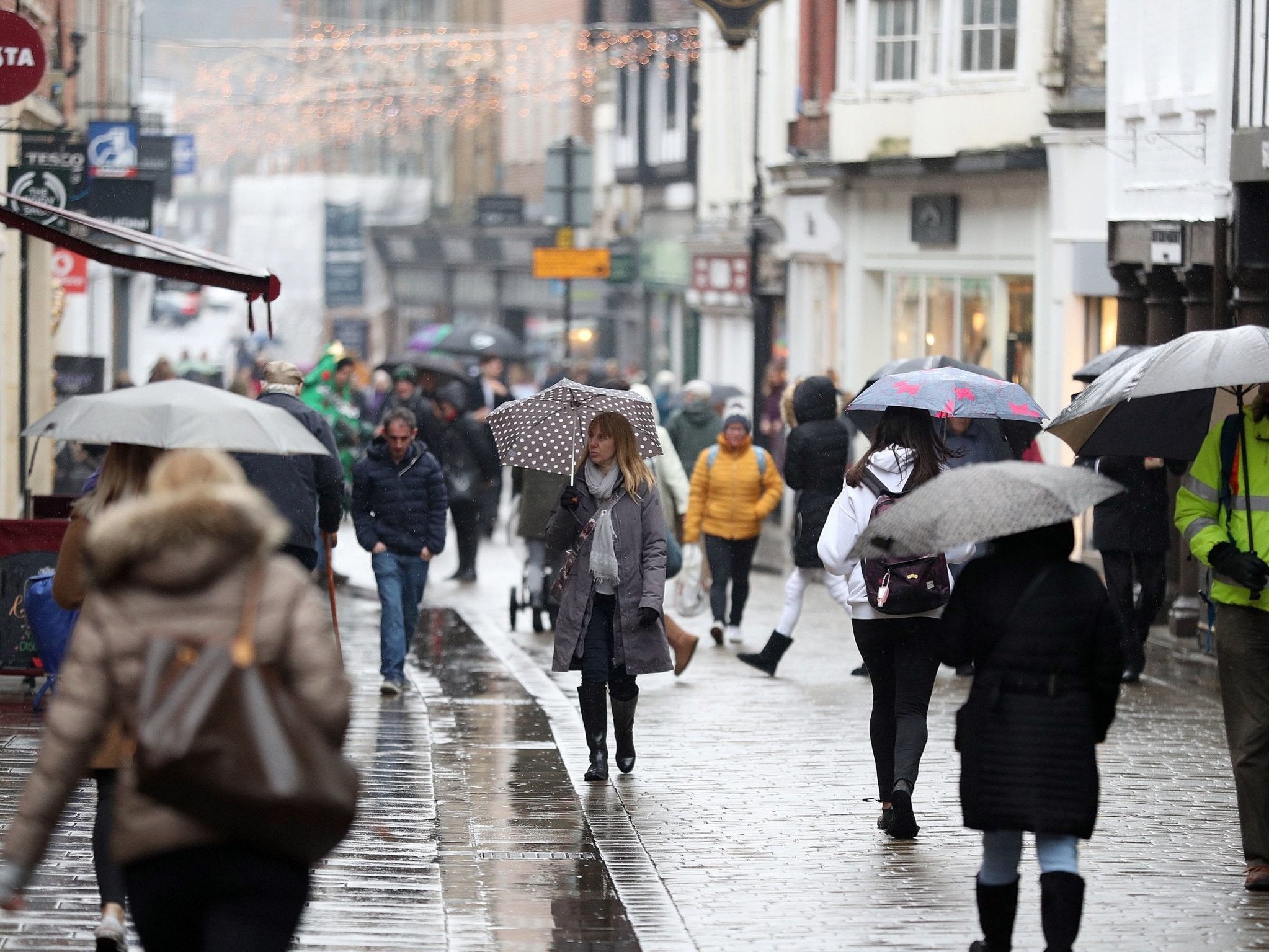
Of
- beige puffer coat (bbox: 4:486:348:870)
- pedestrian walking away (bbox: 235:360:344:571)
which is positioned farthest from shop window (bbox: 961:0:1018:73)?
beige puffer coat (bbox: 4:486:348:870)

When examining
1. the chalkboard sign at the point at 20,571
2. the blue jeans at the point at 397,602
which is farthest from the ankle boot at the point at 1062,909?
the blue jeans at the point at 397,602

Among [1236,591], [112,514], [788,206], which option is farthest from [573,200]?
[112,514]

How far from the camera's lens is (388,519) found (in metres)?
12.9

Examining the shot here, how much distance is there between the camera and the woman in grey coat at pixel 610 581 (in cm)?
970

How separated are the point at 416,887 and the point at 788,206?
22.5 meters

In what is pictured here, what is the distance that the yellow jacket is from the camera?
1479 cm

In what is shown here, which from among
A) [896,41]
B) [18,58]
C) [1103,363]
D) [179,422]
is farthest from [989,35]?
[179,422]

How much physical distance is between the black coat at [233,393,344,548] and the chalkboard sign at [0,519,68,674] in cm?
117

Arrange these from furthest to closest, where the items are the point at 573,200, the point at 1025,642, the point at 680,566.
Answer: the point at 573,200
the point at 680,566
the point at 1025,642

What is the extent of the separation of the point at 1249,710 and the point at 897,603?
1.41m

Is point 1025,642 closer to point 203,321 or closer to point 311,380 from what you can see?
point 311,380

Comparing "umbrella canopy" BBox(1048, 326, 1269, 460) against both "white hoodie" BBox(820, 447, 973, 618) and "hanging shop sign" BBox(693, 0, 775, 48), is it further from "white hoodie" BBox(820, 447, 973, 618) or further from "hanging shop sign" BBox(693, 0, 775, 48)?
"hanging shop sign" BBox(693, 0, 775, 48)

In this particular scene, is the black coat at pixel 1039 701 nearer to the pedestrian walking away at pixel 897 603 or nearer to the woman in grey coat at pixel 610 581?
the pedestrian walking away at pixel 897 603

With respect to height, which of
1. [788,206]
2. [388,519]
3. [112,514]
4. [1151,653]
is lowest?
[1151,653]
